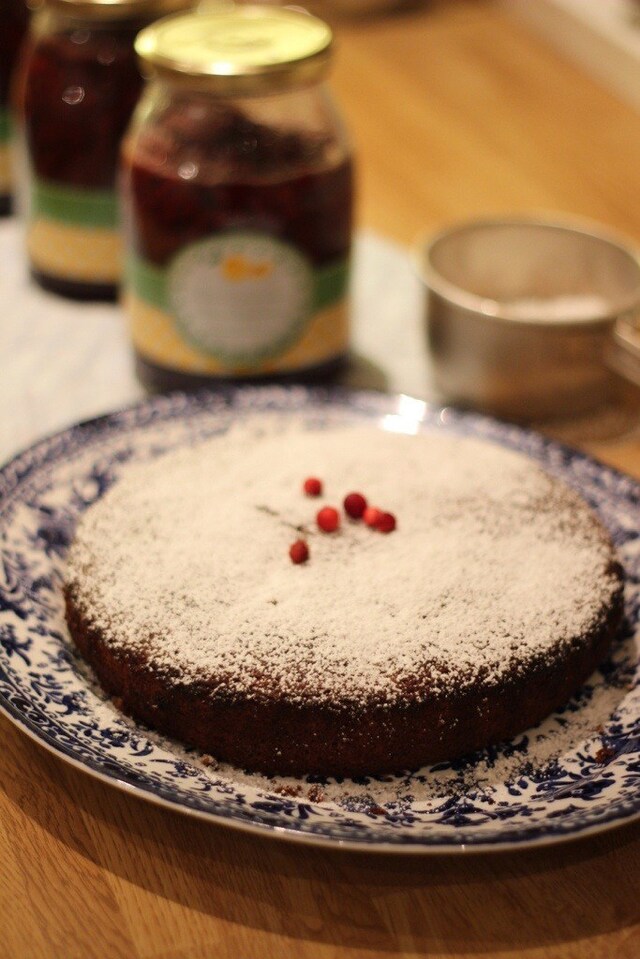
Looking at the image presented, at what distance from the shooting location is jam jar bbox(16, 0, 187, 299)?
1.39 meters

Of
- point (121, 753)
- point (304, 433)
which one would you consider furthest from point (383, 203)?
point (121, 753)

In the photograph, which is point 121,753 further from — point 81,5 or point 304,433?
point 81,5

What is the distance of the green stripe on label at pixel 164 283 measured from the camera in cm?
125

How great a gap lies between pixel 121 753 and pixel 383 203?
52.3 inches

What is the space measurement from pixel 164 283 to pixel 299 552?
1.57 ft

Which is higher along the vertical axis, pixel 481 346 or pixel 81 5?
pixel 81 5

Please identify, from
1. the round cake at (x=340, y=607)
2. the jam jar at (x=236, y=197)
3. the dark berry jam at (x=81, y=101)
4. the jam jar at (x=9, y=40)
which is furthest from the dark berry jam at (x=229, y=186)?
the jam jar at (x=9, y=40)

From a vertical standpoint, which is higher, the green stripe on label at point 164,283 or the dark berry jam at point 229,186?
the dark berry jam at point 229,186

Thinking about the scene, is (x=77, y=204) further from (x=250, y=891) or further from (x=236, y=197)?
(x=250, y=891)

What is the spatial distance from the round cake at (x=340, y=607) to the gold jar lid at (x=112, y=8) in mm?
660

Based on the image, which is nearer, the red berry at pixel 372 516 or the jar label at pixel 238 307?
the red berry at pixel 372 516

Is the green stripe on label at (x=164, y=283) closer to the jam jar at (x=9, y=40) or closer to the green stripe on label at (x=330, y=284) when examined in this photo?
the green stripe on label at (x=330, y=284)

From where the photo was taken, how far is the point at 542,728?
87 cm

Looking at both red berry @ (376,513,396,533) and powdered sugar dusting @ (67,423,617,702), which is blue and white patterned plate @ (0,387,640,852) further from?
red berry @ (376,513,396,533)
